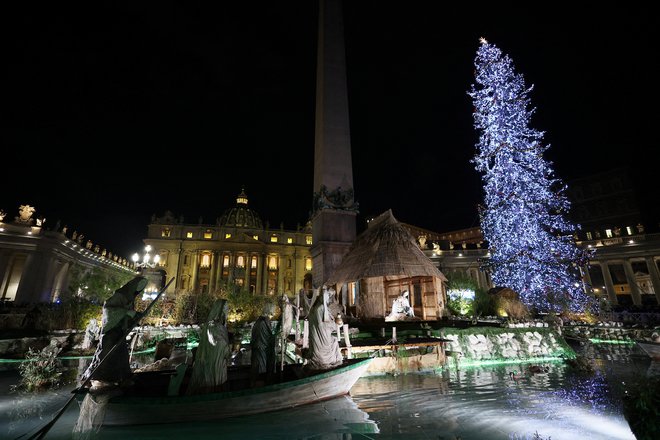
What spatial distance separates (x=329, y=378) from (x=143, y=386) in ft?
12.8

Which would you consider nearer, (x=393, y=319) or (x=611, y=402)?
(x=611, y=402)

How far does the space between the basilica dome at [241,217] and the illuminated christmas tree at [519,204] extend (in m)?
74.4

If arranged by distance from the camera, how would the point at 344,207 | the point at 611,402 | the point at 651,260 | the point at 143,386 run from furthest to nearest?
the point at 651,260
the point at 344,207
the point at 611,402
the point at 143,386

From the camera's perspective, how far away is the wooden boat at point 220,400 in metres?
5.16

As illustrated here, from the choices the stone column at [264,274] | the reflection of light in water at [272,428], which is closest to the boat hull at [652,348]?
the reflection of light in water at [272,428]

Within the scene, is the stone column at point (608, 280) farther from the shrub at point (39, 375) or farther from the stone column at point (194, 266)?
the stone column at point (194, 266)

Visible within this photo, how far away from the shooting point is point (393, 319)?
15.2m

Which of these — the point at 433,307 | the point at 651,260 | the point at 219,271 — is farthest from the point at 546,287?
the point at 219,271

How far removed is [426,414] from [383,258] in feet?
29.5

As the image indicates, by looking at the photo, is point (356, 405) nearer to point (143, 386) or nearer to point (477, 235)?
point (143, 386)

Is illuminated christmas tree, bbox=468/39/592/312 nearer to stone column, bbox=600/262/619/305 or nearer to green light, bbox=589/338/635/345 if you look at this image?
green light, bbox=589/338/635/345

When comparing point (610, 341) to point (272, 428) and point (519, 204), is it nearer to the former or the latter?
point (519, 204)

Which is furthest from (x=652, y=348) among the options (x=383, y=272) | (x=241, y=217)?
(x=241, y=217)

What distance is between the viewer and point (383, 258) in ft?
48.5
